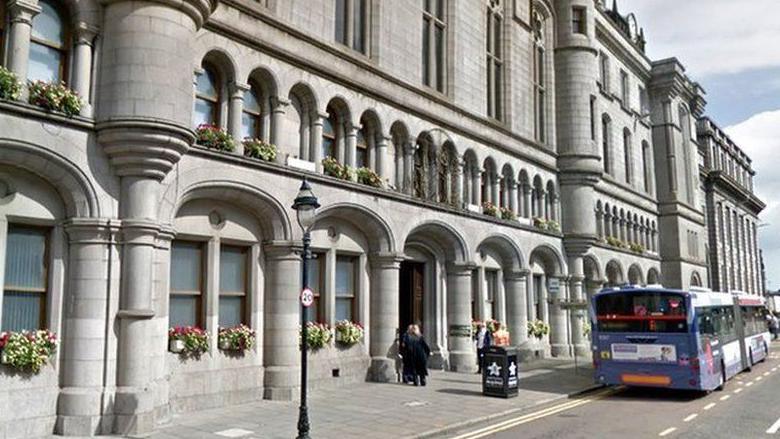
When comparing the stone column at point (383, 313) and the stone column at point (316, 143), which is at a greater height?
the stone column at point (316, 143)

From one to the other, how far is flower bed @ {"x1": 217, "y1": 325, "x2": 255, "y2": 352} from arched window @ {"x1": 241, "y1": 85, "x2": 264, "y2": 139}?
4.76m

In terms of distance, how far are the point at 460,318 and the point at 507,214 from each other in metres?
5.60

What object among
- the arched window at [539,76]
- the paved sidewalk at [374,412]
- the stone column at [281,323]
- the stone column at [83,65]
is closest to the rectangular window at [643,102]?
the arched window at [539,76]

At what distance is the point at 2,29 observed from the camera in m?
12.2

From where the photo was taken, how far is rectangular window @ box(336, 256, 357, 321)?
19.9 metres

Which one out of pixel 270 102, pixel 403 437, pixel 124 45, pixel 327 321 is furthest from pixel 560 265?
pixel 124 45

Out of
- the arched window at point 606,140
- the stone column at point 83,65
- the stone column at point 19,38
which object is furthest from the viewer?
the arched window at point 606,140

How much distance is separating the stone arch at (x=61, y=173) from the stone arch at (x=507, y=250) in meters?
16.8

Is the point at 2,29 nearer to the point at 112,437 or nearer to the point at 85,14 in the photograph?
the point at 85,14

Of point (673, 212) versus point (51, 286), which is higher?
point (673, 212)

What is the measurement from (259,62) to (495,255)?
571 inches

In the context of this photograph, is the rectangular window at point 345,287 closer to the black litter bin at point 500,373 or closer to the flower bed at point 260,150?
the flower bed at point 260,150

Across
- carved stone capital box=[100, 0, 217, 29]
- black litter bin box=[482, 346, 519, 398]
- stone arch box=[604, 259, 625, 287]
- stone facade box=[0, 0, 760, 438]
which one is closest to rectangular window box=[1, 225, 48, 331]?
stone facade box=[0, 0, 760, 438]

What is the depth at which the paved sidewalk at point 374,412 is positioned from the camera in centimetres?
1255
